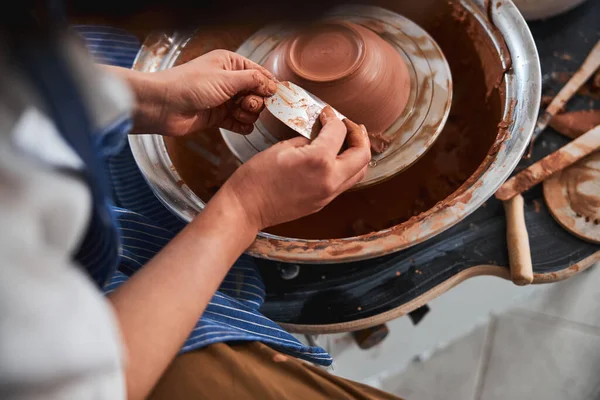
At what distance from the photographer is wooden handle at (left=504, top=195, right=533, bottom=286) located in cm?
98

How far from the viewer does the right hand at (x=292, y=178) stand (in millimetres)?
707

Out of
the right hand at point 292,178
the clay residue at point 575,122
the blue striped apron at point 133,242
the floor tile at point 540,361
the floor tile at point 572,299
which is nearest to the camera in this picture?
the blue striped apron at point 133,242

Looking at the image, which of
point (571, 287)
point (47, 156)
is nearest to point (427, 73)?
point (47, 156)

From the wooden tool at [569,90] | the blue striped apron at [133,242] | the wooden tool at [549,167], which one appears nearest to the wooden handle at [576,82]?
the wooden tool at [569,90]

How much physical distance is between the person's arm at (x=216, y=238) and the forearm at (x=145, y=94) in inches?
9.0

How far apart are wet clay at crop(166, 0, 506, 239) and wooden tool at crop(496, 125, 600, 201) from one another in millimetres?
96

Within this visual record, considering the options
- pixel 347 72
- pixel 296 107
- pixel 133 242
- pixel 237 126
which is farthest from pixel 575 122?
pixel 133 242

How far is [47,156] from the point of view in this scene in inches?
15.4

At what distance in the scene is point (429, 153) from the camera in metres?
1.22

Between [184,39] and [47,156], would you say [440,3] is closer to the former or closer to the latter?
[184,39]

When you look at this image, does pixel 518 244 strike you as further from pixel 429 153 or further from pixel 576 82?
pixel 576 82

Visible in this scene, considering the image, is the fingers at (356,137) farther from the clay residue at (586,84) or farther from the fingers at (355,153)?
the clay residue at (586,84)

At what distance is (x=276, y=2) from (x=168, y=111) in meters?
0.66

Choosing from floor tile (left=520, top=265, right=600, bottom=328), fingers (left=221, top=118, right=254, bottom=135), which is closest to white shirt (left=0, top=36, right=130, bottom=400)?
fingers (left=221, top=118, right=254, bottom=135)
